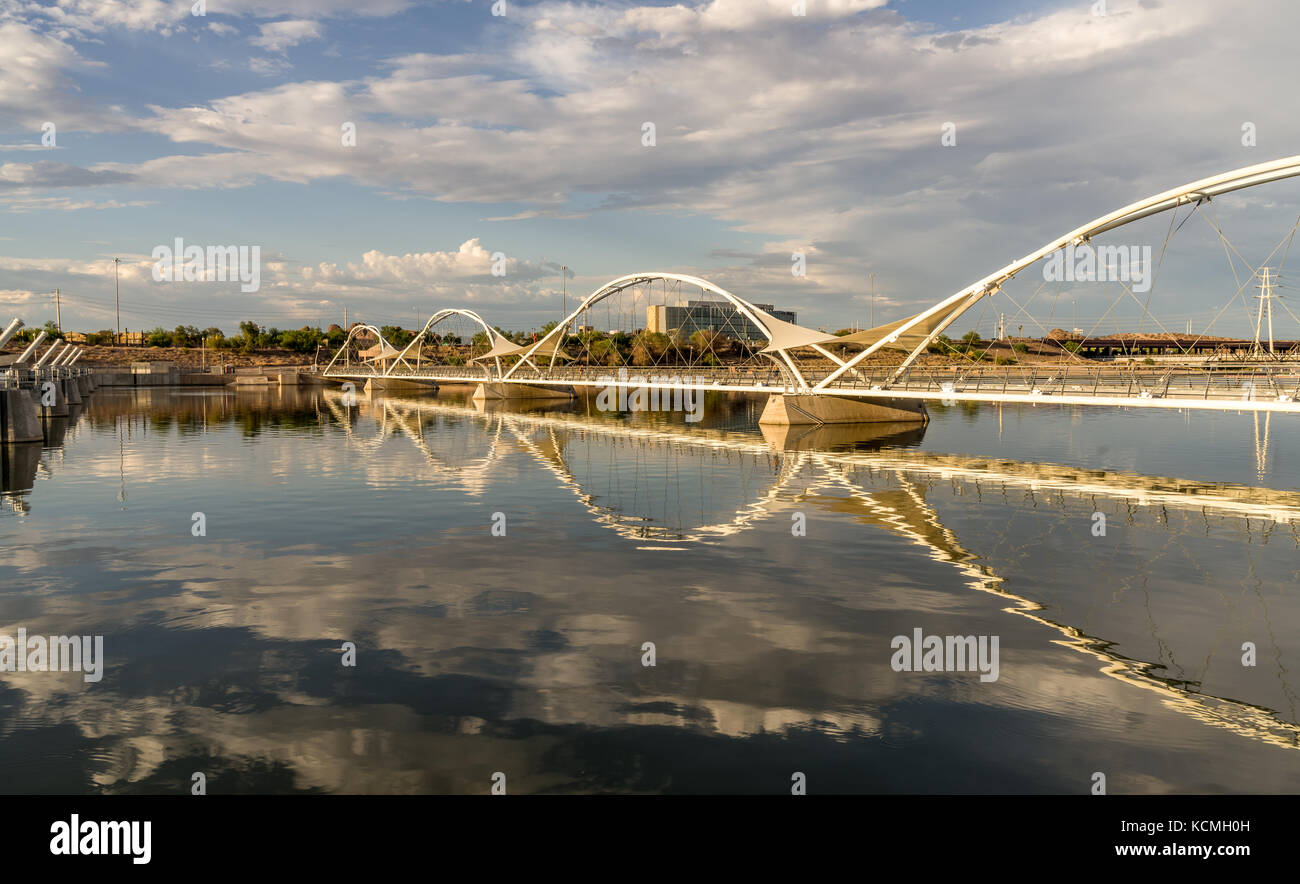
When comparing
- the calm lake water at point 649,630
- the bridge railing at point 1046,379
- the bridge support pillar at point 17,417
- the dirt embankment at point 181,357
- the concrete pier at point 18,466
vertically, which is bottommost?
the calm lake water at point 649,630

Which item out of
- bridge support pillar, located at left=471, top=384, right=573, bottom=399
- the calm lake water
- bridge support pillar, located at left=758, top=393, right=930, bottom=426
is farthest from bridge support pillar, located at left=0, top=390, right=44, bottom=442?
bridge support pillar, located at left=471, top=384, right=573, bottom=399

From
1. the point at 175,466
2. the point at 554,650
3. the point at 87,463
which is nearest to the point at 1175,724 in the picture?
the point at 554,650

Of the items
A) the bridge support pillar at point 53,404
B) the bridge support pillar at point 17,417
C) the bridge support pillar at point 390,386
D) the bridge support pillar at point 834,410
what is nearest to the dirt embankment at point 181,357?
the bridge support pillar at point 390,386

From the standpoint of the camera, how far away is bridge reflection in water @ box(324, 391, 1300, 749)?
12633 millimetres

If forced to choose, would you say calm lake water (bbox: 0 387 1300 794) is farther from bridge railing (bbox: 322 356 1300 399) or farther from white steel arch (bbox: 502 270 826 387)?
white steel arch (bbox: 502 270 826 387)

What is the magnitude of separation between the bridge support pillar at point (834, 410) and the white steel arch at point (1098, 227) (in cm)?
127

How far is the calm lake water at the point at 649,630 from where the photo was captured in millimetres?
9086

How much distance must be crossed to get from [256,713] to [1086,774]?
30.4 ft

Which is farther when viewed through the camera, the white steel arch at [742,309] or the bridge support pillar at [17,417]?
the white steel arch at [742,309]

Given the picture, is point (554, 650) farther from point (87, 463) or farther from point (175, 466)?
point (87, 463)

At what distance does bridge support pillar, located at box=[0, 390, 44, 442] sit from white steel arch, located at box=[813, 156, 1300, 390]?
137 feet

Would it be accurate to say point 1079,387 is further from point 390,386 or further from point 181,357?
point 181,357

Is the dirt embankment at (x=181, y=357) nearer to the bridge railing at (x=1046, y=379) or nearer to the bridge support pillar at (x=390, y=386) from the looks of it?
the bridge support pillar at (x=390, y=386)

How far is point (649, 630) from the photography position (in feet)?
44.5
